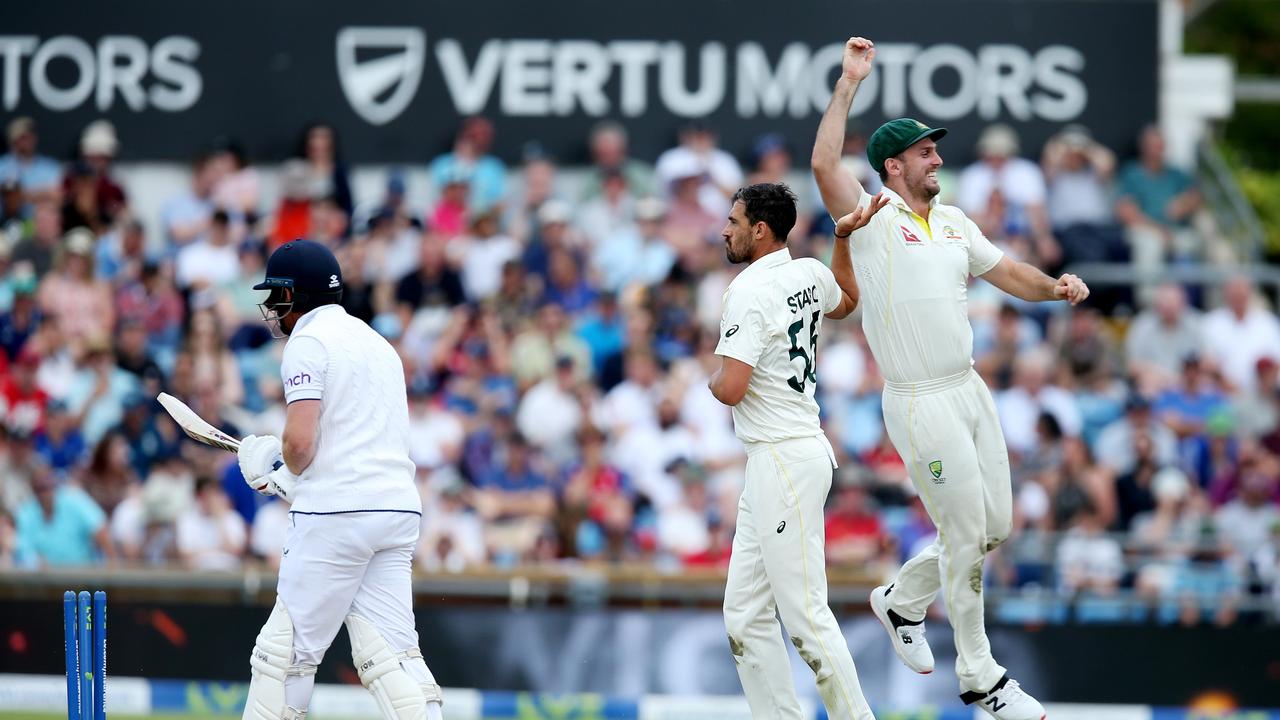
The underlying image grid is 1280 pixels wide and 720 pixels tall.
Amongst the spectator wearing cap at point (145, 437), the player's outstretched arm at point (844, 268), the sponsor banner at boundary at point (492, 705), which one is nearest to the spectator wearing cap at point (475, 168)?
the spectator wearing cap at point (145, 437)

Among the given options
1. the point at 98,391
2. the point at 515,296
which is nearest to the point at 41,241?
the point at 98,391

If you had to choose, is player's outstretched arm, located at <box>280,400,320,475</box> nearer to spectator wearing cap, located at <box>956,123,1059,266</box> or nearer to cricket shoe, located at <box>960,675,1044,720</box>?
cricket shoe, located at <box>960,675,1044,720</box>

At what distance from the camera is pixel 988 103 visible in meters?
17.4

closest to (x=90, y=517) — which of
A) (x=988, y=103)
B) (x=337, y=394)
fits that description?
(x=337, y=394)

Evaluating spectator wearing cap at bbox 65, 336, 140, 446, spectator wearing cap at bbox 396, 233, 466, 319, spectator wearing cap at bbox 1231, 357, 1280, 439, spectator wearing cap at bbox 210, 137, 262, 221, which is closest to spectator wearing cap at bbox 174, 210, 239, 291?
spectator wearing cap at bbox 210, 137, 262, 221

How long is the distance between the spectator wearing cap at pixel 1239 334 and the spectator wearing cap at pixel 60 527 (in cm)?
961

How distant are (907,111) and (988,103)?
0.83m

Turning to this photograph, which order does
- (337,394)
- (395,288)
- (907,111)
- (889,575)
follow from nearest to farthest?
(337,394) < (889,575) < (395,288) < (907,111)

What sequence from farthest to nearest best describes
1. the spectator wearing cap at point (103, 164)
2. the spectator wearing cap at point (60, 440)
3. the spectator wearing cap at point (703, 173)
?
the spectator wearing cap at point (703, 173) < the spectator wearing cap at point (103, 164) < the spectator wearing cap at point (60, 440)

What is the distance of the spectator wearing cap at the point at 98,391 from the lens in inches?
574

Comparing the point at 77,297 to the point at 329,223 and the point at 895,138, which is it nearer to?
the point at 329,223

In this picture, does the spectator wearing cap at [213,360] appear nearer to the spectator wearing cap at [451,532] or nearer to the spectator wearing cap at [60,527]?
the spectator wearing cap at [60,527]

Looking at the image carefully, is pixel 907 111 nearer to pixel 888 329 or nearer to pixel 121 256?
pixel 121 256

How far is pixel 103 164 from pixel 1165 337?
398 inches
